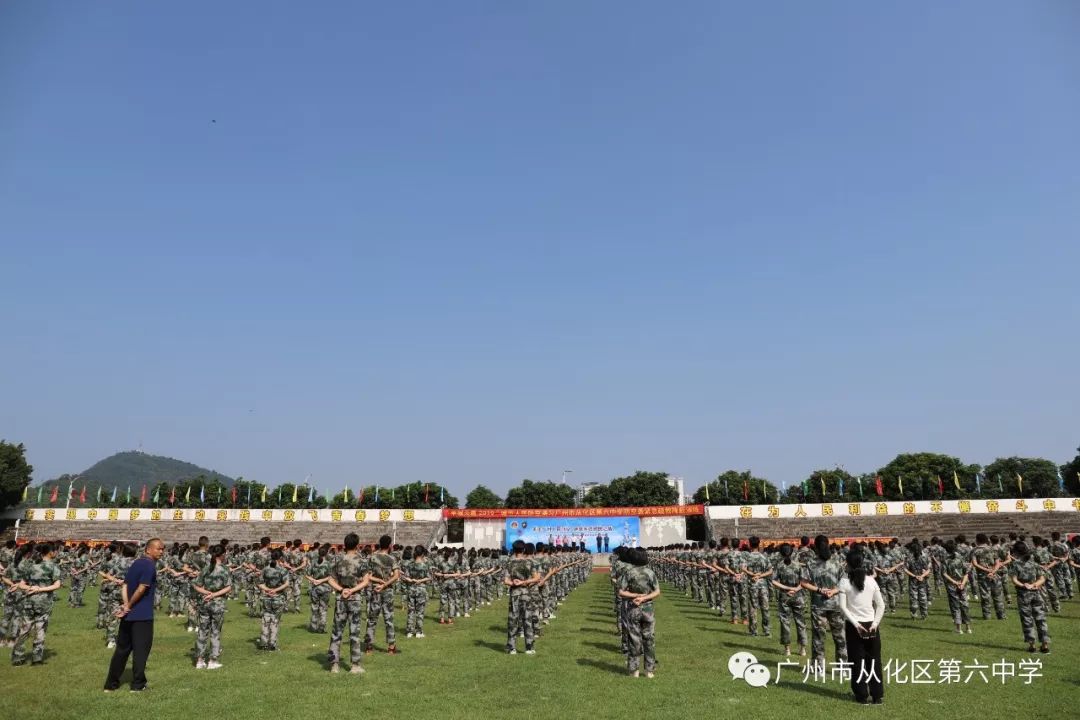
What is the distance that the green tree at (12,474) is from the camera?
211ft

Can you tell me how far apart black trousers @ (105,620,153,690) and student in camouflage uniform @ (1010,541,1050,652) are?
15905 mm

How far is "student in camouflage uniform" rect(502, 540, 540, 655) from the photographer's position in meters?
13.9

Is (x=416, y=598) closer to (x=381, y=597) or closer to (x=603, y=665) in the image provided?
(x=381, y=597)

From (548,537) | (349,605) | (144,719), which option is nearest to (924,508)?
(548,537)

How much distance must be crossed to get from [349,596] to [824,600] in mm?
8218

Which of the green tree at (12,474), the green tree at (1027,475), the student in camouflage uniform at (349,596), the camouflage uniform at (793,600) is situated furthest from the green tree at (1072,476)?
the green tree at (12,474)

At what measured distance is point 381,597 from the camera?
1395cm

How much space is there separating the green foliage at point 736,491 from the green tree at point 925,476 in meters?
16.4

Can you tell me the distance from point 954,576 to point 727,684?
939cm

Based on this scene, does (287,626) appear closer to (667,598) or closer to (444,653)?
(444,653)

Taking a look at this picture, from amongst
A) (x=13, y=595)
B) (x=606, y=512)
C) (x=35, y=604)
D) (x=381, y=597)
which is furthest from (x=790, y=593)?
(x=606, y=512)

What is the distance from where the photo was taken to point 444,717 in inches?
348

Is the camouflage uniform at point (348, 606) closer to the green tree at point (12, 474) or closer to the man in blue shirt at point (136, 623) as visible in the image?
the man in blue shirt at point (136, 623)

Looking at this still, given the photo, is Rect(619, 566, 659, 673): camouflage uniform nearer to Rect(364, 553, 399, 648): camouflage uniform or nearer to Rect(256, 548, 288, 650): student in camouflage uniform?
Rect(364, 553, 399, 648): camouflage uniform
